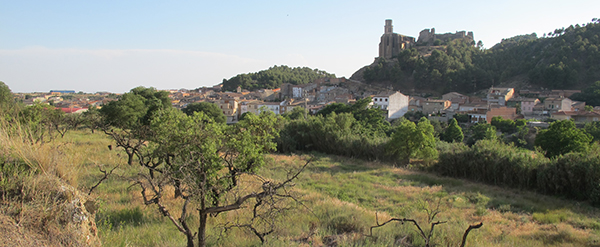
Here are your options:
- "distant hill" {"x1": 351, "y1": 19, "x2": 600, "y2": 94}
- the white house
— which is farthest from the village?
"distant hill" {"x1": 351, "y1": 19, "x2": 600, "y2": 94}

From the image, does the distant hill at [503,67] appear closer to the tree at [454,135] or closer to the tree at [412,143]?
the tree at [454,135]

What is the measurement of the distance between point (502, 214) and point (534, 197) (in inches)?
130

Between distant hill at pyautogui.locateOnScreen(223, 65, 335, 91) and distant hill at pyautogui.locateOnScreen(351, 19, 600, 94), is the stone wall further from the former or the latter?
distant hill at pyautogui.locateOnScreen(223, 65, 335, 91)

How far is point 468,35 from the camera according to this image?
10219 centimetres

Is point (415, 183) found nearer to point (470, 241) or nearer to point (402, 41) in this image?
point (470, 241)

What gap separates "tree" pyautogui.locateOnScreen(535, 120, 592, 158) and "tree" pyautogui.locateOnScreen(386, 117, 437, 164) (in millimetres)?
8062

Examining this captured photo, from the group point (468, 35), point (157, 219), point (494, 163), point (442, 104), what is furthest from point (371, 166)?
point (468, 35)

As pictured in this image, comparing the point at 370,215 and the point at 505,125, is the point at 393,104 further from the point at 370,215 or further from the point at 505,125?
the point at 370,215

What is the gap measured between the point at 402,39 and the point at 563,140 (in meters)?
84.4

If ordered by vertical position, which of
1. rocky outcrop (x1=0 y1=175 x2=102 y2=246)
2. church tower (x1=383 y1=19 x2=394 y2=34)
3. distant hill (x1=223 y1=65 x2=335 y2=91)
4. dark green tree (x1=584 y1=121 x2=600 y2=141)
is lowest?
dark green tree (x1=584 y1=121 x2=600 y2=141)

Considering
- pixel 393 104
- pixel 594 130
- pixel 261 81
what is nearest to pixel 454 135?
pixel 594 130

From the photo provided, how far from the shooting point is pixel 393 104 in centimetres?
5156

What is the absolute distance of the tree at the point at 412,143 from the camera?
52.3ft

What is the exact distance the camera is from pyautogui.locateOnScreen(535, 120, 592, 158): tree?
61.8 ft
